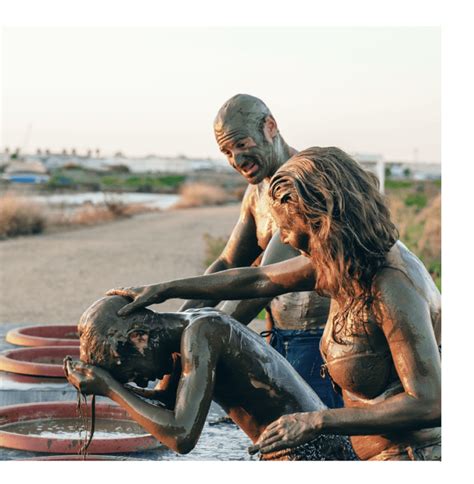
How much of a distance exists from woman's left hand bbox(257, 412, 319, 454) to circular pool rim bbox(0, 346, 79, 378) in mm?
3502

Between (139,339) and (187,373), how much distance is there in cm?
23

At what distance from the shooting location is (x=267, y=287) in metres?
4.07

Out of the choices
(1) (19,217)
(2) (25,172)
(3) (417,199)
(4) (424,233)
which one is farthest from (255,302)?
(2) (25,172)

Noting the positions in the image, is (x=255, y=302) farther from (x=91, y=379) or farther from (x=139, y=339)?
(x=91, y=379)

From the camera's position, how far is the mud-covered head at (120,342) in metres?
3.77

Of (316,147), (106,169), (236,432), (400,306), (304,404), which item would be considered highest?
(106,169)

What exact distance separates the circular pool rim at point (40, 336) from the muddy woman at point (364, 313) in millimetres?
4622

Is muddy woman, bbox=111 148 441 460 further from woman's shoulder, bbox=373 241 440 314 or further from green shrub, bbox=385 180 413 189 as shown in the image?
green shrub, bbox=385 180 413 189

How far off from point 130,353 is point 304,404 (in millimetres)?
703

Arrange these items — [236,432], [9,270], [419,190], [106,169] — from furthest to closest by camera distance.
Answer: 1. [106,169]
2. [419,190]
3. [9,270]
4. [236,432]

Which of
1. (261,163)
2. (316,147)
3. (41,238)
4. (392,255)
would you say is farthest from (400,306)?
(41,238)

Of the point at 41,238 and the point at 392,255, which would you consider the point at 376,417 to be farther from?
the point at 41,238

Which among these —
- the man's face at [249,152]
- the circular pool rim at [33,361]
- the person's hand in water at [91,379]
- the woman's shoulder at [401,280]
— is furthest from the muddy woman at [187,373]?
the circular pool rim at [33,361]

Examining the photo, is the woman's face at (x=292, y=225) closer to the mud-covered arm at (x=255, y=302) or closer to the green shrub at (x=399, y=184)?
the mud-covered arm at (x=255, y=302)
